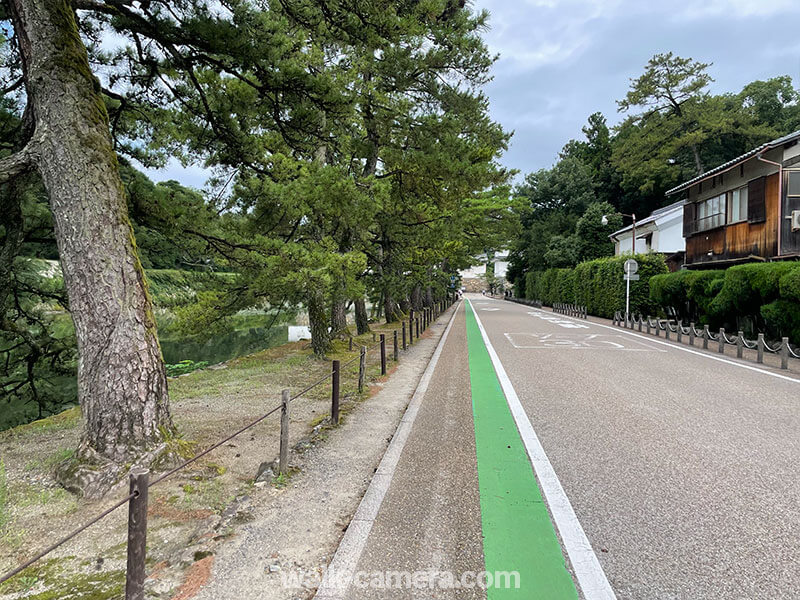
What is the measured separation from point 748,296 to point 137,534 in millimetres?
15983

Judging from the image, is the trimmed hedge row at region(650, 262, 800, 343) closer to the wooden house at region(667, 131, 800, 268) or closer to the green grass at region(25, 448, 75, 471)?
the wooden house at region(667, 131, 800, 268)

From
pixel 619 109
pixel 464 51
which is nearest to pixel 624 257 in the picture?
pixel 464 51

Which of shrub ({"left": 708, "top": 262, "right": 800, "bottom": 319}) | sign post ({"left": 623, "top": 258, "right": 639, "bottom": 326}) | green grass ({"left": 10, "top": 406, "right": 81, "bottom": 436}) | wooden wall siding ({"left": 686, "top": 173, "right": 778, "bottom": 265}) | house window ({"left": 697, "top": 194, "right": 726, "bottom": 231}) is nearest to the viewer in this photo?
green grass ({"left": 10, "top": 406, "right": 81, "bottom": 436})

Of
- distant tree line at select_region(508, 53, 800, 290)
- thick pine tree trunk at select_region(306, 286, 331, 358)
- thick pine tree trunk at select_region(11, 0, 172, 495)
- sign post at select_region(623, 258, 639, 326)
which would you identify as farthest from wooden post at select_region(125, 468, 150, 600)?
distant tree line at select_region(508, 53, 800, 290)

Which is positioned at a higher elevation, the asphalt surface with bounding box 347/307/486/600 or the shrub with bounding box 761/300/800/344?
the shrub with bounding box 761/300/800/344

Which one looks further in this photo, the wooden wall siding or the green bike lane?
the wooden wall siding

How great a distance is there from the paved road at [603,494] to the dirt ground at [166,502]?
1042 millimetres

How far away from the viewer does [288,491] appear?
397 centimetres

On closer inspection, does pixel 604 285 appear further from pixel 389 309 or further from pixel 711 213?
pixel 389 309

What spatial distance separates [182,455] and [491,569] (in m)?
3.26

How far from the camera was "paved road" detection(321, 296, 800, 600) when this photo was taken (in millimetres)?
2773

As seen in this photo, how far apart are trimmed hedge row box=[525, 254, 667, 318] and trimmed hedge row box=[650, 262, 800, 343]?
425 centimetres

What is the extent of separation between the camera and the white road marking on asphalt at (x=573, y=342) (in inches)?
543

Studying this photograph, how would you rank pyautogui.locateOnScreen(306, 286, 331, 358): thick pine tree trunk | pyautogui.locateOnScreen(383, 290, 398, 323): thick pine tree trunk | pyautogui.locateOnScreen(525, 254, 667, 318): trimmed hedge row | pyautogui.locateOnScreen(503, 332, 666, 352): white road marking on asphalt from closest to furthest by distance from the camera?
pyautogui.locateOnScreen(306, 286, 331, 358): thick pine tree trunk < pyautogui.locateOnScreen(503, 332, 666, 352): white road marking on asphalt < pyautogui.locateOnScreen(525, 254, 667, 318): trimmed hedge row < pyautogui.locateOnScreen(383, 290, 398, 323): thick pine tree trunk
